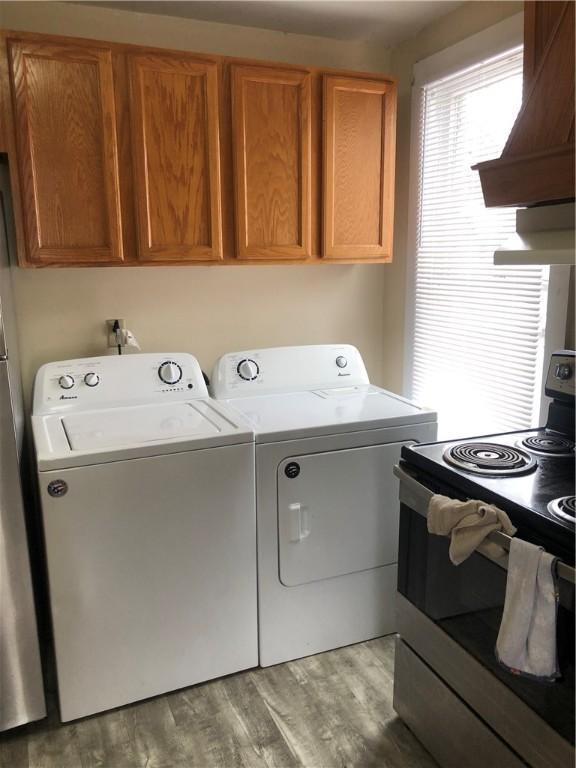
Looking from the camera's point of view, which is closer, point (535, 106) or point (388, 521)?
point (535, 106)

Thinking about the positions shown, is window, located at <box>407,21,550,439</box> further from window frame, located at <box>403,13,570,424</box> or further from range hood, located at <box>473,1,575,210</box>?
range hood, located at <box>473,1,575,210</box>

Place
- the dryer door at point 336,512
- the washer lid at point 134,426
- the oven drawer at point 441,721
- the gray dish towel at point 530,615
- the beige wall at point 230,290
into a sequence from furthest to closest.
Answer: the beige wall at point 230,290 < the dryer door at point 336,512 < the washer lid at point 134,426 < the oven drawer at point 441,721 < the gray dish towel at point 530,615

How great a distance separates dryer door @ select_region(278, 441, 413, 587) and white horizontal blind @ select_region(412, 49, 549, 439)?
0.50m

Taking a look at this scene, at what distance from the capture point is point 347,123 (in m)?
2.46

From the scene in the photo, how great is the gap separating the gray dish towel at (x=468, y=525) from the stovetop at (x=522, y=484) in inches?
1.5

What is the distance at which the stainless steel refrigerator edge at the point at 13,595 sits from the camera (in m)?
1.73

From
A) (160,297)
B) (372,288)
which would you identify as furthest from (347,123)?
(160,297)

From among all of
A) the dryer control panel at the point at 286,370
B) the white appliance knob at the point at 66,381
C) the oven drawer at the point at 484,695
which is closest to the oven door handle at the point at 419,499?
the oven drawer at the point at 484,695

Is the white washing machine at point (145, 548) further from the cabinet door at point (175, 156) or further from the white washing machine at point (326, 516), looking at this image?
the cabinet door at point (175, 156)

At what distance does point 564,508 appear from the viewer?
1.35 meters

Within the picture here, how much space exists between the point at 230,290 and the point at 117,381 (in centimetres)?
70

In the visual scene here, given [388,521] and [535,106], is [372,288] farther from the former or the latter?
[535,106]

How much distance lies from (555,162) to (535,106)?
0.17m

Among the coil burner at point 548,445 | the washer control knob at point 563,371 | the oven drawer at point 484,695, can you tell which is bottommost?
the oven drawer at point 484,695
